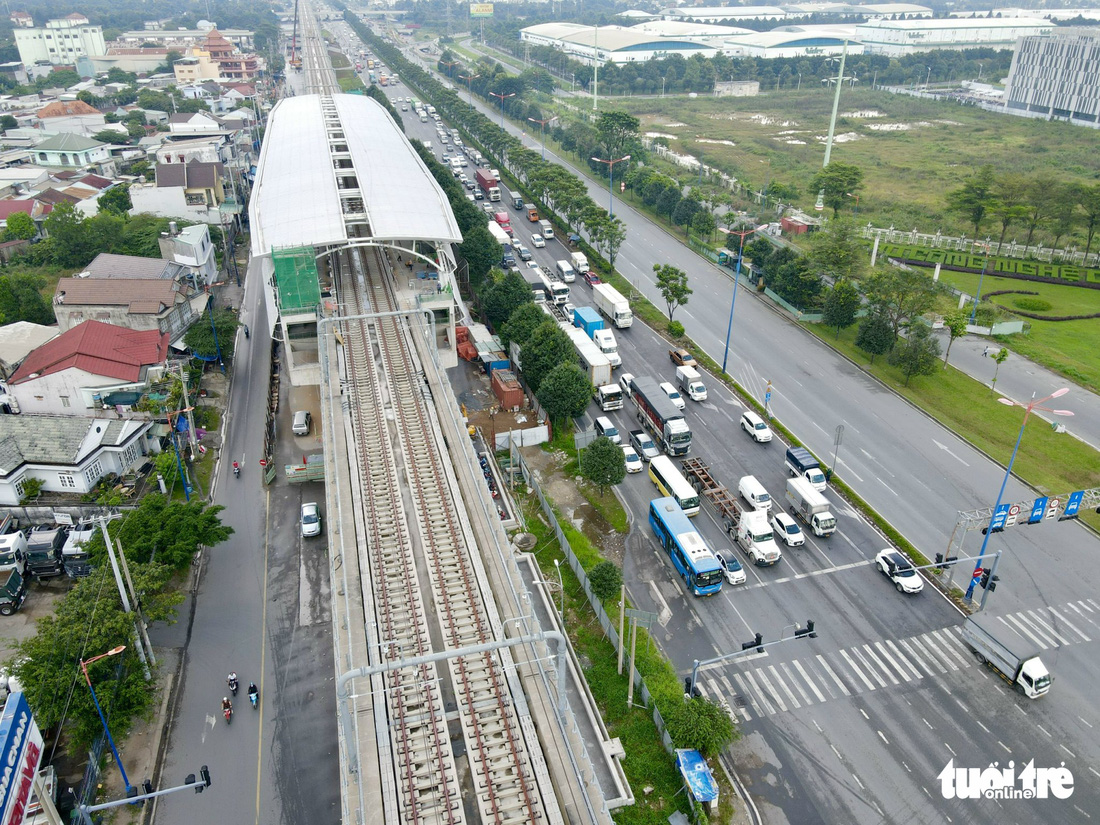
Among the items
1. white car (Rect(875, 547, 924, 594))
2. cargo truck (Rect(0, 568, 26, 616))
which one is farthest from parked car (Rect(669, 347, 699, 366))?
cargo truck (Rect(0, 568, 26, 616))

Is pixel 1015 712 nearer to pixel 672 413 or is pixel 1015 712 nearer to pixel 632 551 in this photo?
pixel 632 551

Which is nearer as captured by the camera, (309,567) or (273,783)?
(273,783)

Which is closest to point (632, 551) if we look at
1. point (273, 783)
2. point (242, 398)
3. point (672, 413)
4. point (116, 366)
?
point (672, 413)

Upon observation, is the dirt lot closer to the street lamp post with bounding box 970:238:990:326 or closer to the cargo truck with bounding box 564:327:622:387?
the cargo truck with bounding box 564:327:622:387

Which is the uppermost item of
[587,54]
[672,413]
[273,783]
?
[587,54]

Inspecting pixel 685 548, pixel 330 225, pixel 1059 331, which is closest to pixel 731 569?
pixel 685 548

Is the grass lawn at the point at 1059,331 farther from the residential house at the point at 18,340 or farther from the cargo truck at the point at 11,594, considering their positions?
the residential house at the point at 18,340
